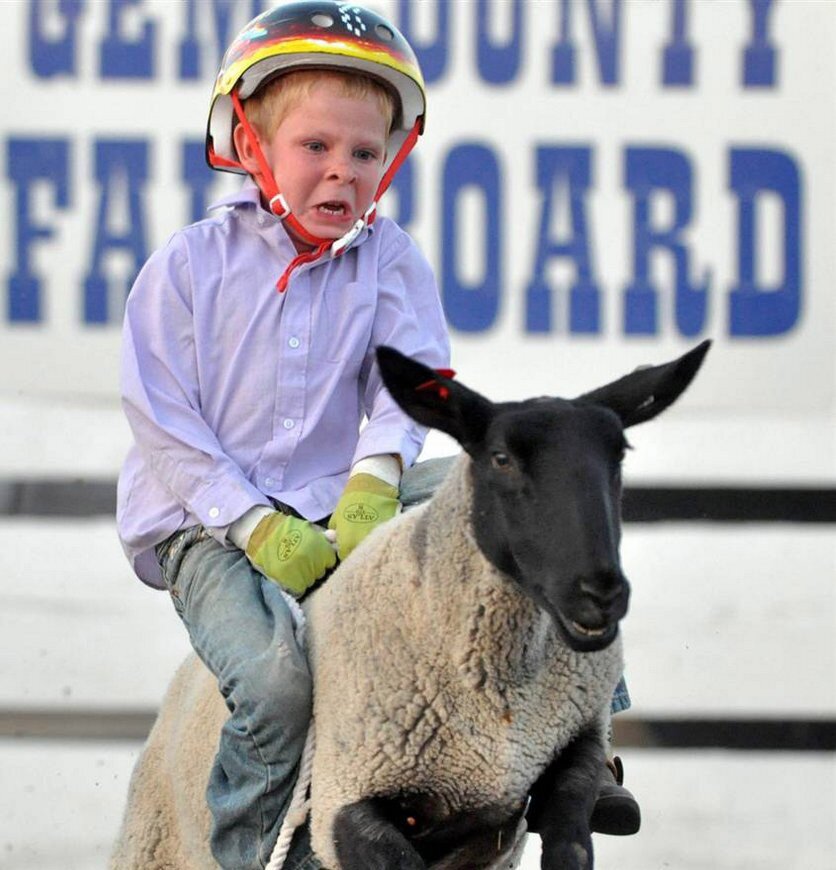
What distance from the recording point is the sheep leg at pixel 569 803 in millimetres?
2572

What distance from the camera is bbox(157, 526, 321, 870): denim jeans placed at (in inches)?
109

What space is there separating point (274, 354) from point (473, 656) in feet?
2.19

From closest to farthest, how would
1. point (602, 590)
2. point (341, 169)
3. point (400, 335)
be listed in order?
point (602, 590) → point (341, 169) → point (400, 335)

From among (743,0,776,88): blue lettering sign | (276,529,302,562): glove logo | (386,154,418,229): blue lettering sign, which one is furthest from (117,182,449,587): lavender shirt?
(743,0,776,88): blue lettering sign

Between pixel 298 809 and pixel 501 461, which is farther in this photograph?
pixel 298 809

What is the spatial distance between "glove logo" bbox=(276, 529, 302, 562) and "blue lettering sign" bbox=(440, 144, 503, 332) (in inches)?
68.2

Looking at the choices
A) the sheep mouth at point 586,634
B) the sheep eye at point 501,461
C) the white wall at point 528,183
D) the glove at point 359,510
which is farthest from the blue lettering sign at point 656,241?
the sheep mouth at point 586,634

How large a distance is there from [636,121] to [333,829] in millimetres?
2385

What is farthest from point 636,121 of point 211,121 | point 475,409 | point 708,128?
point 475,409

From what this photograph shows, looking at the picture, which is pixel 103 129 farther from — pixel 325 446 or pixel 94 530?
pixel 325 446

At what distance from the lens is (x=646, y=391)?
2615 millimetres

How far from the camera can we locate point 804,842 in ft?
15.3

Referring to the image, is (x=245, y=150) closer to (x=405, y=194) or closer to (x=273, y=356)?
(x=273, y=356)

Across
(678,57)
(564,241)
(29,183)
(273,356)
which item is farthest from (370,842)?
(678,57)
